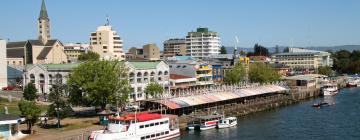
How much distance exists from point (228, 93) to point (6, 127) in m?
44.1

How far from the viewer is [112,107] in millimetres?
69438

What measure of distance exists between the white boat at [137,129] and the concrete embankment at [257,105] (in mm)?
7579

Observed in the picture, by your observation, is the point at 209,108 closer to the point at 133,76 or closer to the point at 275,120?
the point at 275,120

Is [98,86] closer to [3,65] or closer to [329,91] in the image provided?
[3,65]

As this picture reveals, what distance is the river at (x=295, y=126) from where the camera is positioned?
57.2 metres

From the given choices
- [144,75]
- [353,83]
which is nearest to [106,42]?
[144,75]

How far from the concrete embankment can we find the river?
2140mm

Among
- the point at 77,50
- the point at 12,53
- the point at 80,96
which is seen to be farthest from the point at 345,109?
the point at 77,50

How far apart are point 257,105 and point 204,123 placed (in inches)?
989

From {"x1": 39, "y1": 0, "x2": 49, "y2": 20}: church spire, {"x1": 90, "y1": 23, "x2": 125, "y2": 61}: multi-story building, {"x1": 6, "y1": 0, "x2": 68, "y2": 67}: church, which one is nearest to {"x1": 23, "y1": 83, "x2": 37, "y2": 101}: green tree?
{"x1": 6, "y1": 0, "x2": 68, "y2": 67}: church

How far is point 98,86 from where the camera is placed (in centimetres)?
6072

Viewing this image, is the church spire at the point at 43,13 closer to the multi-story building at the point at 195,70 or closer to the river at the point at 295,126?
the multi-story building at the point at 195,70

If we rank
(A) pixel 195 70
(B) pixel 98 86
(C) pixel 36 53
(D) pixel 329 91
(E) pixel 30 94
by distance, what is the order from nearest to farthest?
(B) pixel 98 86 < (E) pixel 30 94 < (A) pixel 195 70 < (D) pixel 329 91 < (C) pixel 36 53

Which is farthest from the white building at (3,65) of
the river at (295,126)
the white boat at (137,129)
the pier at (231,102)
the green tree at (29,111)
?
the white boat at (137,129)
